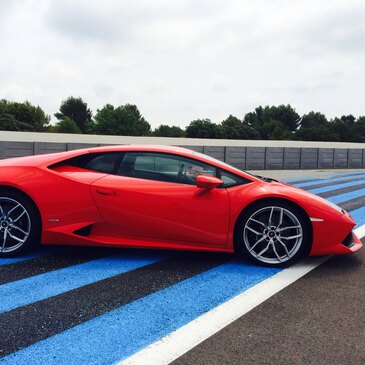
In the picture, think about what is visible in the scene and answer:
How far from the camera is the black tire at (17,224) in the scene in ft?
13.2

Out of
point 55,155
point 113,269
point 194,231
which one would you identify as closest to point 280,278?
point 194,231

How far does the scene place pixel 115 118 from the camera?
3760 inches

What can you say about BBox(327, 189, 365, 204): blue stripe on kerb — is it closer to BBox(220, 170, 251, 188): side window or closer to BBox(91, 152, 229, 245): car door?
BBox(220, 170, 251, 188): side window

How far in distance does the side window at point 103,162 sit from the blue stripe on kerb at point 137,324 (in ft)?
4.88

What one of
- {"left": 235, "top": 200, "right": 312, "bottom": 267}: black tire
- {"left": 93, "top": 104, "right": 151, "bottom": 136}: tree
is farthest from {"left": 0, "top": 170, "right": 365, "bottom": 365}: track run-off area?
{"left": 93, "top": 104, "right": 151, "bottom": 136}: tree

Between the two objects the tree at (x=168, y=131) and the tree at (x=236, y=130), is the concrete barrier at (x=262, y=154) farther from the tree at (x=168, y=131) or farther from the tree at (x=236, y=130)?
the tree at (x=168, y=131)

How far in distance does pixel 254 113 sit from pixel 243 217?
12540 cm

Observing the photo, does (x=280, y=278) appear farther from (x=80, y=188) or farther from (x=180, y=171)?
(x=80, y=188)

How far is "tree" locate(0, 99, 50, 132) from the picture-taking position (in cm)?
7456

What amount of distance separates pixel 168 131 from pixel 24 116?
1508 inches

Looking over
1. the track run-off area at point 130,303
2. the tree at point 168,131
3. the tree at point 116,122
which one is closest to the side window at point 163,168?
the track run-off area at point 130,303

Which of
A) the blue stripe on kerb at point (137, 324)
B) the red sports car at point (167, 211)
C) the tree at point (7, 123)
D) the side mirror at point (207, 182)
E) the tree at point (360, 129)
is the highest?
the tree at point (360, 129)

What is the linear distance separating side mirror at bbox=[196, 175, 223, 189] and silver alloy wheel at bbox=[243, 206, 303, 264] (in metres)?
0.50

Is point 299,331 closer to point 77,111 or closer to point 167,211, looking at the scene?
point 167,211
